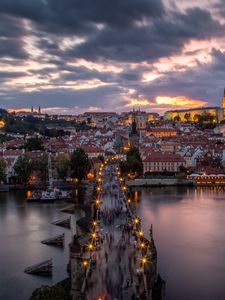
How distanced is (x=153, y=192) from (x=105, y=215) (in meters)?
10.8

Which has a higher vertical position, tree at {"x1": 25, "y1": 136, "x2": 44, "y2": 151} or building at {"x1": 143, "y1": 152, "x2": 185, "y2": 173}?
tree at {"x1": 25, "y1": 136, "x2": 44, "y2": 151}

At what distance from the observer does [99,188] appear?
1962 centimetres

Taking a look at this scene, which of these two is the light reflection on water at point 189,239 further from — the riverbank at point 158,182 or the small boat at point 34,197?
the small boat at point 34,197

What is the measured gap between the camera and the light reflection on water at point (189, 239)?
9891mm

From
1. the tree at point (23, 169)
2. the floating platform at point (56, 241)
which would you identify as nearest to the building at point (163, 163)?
the tree at point (23, 169)

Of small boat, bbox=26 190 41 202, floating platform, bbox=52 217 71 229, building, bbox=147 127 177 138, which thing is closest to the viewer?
floating platform, bbox=52 217 71 229

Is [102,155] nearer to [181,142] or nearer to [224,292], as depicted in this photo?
[181,142]

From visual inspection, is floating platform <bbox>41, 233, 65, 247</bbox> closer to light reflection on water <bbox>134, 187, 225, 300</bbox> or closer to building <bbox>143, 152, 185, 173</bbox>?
light reflection on water <bbox>134, 187, 225, 300</bbox>

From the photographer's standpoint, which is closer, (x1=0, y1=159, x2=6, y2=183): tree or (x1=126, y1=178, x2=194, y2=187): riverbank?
(x1=0, y1=159, x2=6, y2=183): tree

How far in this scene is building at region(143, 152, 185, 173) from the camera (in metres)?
29.8

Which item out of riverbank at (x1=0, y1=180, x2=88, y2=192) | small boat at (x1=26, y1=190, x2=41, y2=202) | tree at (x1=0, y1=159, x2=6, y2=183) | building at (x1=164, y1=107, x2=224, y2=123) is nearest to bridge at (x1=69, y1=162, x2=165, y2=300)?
small boat at (x1=26, y1=190, x2=41, y2=202)

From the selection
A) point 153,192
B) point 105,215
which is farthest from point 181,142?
point 105,215

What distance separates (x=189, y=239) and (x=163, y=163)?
1623cm

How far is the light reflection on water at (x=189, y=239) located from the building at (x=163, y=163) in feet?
20.1
